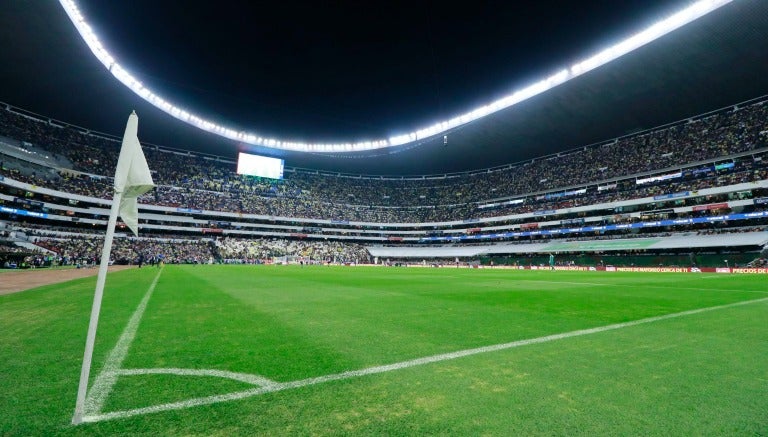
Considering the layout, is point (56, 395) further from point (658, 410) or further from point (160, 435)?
point (658, 410)

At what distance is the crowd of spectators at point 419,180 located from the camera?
5009 centimetres

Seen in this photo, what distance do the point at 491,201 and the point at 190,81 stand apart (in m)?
66.2

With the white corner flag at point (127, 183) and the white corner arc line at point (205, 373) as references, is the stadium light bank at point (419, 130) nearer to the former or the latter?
the white corner flag at point (127, 183)

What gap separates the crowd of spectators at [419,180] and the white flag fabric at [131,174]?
62976mm

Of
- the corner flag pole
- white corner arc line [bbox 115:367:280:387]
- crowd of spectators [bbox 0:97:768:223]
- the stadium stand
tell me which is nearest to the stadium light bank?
crowd of spectators [bbox 0:97:768:223]

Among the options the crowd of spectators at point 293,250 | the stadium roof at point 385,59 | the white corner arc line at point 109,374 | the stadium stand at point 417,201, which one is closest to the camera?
the white corner arc line at point 109,374

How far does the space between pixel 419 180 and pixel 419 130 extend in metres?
43.5

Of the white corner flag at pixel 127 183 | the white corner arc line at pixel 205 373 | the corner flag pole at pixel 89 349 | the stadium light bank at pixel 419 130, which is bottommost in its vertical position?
the white corner arc line at pixel 205 373

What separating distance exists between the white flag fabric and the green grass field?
1.61 m

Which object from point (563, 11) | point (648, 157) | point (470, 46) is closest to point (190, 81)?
point (470, 46)

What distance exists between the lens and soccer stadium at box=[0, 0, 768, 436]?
2895 mm

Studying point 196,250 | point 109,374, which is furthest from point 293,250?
point 109,374

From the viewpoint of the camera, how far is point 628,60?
123 feet

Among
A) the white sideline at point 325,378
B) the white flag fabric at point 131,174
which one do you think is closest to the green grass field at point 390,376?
the white sideline at point 325,378
